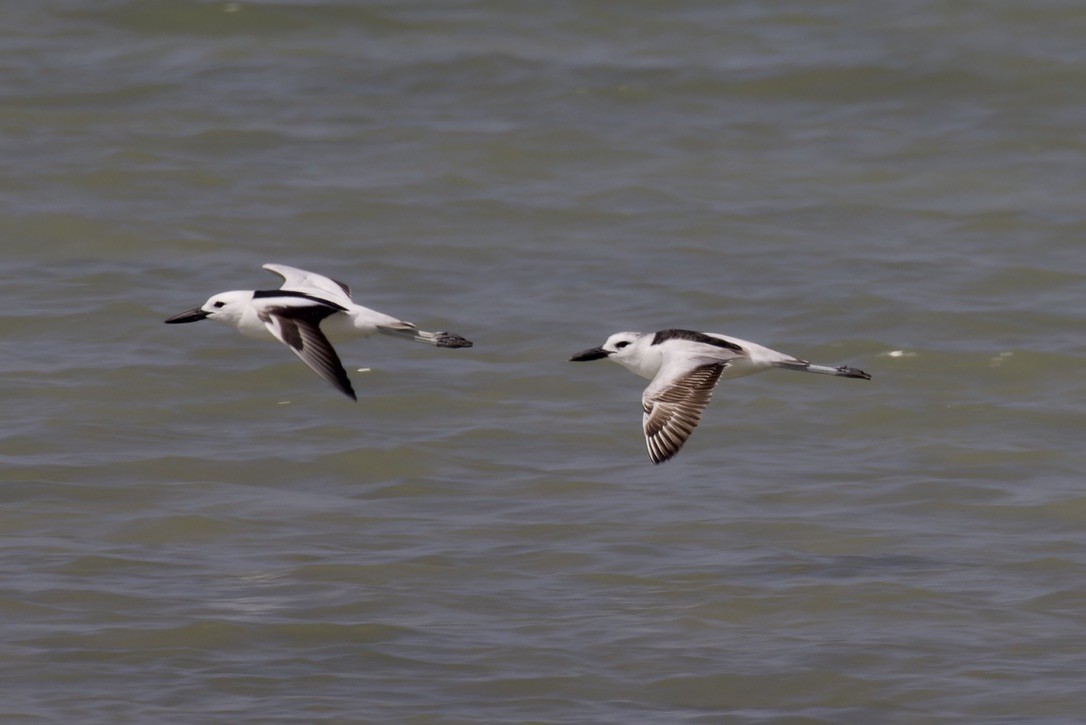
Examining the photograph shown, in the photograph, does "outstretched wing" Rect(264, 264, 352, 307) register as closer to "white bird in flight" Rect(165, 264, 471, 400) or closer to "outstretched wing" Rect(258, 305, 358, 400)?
"white bird in flight" Rect(165, 264, 471, 400)

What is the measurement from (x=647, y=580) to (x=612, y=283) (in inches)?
241

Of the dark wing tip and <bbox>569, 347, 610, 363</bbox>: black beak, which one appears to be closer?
<bbox>569, 347, 610, 363</bbox>: black beak

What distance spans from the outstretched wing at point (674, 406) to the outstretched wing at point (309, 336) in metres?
1.78

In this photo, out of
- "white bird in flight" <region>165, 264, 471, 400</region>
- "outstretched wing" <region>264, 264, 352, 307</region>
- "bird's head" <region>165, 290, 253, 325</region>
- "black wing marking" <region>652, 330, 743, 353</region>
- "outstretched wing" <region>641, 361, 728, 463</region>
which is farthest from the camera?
"outstretched wing" <region>264, 264, 352, 307</region>

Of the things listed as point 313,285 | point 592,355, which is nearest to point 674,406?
point 592,355

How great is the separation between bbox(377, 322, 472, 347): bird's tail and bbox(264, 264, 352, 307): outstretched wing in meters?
0.62

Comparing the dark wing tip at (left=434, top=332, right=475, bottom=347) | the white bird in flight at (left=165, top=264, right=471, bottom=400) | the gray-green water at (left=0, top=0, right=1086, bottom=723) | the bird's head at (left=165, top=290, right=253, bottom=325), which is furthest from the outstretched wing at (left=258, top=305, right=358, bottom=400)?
the gray-green water at (left=0, top=0, right=1086, bottom=723)

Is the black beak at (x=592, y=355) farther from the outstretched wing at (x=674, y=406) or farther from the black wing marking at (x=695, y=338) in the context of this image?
the outstretched wing at (x=674, y=406)

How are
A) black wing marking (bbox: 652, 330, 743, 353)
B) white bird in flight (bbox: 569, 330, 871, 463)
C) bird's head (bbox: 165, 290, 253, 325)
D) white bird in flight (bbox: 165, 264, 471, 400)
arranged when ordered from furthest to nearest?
1. bird's head (bbox: 165, 290, 253, 325)
2. black wing marking (bbox: 652, 330, 743, 353)
3. white bird in flight (bbox: 165, 264, 471, 400)
4. white bird in flight (bbox: 569, 330, 871, 463)

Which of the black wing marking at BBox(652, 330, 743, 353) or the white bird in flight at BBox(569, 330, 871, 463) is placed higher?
the black wing marking at BBox(652, 330, 743, 353)

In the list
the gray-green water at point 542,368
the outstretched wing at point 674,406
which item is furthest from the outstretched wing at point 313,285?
the outstretched wing at point 674,406

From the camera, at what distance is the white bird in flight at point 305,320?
39.2 ft

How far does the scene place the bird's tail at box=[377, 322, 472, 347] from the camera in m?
12.9

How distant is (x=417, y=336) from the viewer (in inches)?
518
